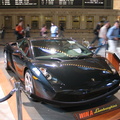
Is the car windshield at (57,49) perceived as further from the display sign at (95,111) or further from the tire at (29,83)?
the display sign at (95,111)

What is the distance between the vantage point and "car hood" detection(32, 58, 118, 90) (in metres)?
3.82

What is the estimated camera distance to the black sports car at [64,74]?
145 inches

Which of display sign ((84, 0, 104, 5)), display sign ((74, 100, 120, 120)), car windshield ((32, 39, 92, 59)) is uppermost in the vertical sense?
display sign ((84, 0, 104, 5))

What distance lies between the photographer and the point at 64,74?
3963mm

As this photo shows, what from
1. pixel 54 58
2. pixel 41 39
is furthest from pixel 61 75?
pixel 41 39

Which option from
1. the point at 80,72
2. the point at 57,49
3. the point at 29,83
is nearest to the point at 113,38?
the point at 57,49

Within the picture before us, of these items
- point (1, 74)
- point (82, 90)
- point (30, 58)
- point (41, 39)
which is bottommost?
point (1, 74)

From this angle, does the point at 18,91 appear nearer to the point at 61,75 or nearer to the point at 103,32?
the point at 61,75

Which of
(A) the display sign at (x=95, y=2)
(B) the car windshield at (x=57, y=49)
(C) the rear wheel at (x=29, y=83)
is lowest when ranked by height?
(C) the rear wheel at (x=29, y=83)

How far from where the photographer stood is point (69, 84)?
3750 mm

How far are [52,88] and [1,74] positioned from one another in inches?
137

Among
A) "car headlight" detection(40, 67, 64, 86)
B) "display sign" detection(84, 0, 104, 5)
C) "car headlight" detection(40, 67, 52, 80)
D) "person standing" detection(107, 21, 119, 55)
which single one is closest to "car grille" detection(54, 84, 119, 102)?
"car headlight" detection(40, 67, 64, 86)

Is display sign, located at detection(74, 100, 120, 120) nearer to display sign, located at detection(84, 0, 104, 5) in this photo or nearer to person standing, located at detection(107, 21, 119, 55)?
person standing, located at detection(107, 21, 119, 55)

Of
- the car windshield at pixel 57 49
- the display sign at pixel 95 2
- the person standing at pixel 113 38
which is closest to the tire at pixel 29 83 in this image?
the car windshield at pixel 57 49
